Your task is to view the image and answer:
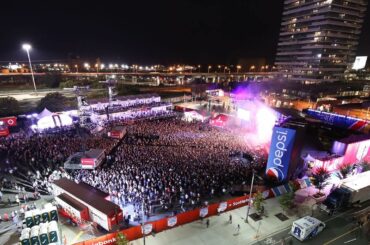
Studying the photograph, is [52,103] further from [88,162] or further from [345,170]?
[345,170]

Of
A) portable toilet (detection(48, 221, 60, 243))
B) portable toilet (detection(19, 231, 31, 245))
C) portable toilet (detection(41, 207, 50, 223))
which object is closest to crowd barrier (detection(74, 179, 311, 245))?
portable toilet (detection(48, 221, 60, 243))

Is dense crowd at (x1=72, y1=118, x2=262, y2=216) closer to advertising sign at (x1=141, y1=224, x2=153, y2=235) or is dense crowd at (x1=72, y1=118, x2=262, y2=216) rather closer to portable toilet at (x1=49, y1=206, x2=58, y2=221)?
advertising sign at (x1=141, y1=224, x2=153, y2=235)

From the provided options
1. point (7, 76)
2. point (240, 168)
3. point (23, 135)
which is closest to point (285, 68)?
point (240, 168)

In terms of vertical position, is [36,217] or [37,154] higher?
[36,217]

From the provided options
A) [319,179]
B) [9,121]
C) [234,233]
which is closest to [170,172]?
[234,233]

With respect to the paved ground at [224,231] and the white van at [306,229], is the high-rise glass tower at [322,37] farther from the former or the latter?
the paved ground at [224,231]

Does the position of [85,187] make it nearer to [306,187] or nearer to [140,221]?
[140,221]
